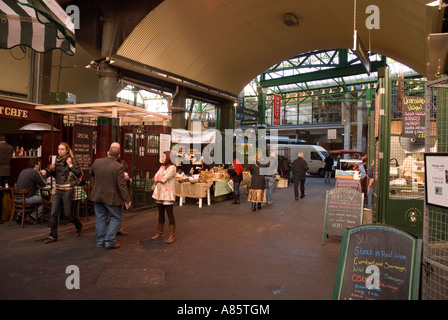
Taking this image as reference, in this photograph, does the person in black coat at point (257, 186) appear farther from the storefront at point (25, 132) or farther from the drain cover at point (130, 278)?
the storefront at point (25, 132)

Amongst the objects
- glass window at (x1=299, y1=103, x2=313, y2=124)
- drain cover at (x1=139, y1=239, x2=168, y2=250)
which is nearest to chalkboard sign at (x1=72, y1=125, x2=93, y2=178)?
drain cover at (x1=139, y1=239, x2=168, y2=250)

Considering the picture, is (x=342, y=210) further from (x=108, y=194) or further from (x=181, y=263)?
(x=108, y=194)

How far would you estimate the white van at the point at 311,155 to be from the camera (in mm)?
26875

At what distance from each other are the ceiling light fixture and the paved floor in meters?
8.97

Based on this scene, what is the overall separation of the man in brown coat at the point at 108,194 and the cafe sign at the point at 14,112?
4.10 meters

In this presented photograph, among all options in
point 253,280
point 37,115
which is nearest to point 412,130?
point 253,280

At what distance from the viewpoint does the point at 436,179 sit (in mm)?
2672

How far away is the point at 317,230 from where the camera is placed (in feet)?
24.5

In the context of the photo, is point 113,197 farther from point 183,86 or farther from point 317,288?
point 183,86

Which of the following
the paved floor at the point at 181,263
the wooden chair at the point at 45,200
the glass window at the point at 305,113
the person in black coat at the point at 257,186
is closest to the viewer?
the paved floor at the point at 181,263

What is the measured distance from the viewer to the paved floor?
13.0 ft

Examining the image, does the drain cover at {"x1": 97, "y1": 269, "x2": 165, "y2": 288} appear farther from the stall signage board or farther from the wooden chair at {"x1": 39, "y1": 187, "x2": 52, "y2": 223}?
the wooden chair at {"x1": 39, "y1": 187, "x2": 52, "y2": 223}

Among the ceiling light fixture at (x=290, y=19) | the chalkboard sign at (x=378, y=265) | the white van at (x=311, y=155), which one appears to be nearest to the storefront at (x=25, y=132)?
the chalkboard sign at (x=378, y=265)

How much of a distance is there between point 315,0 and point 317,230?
8851mm
